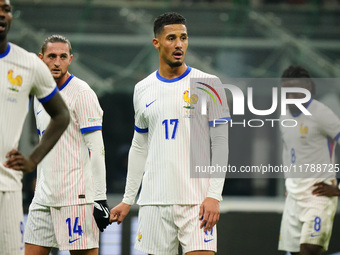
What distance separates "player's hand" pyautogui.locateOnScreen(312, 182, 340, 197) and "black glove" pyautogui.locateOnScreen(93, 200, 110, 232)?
2.11 m

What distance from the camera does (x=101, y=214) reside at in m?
4.74

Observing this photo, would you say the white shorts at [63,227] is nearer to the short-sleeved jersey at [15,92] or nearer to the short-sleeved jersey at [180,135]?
the short-sleeved jersey at [180,135]

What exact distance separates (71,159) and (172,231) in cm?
92

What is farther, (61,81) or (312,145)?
(312,145)

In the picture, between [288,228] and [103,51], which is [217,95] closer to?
[288,228]

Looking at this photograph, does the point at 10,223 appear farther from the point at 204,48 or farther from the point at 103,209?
the point at 204,48

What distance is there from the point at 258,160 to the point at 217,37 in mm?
1627

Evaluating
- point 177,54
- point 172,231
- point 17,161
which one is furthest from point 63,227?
point 17,161

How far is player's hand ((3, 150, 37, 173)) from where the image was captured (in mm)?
3305

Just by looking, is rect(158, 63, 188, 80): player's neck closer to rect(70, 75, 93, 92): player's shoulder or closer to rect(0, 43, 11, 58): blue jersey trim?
rect(70, 75, 93, 92): player's shoulder

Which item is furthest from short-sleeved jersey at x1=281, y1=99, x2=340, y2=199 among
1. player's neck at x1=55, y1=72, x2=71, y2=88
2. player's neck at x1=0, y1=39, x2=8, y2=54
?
player's neck at x1=0, y1=39, x2=8, y2=54

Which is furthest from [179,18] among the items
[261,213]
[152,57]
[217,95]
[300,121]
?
[152,57]

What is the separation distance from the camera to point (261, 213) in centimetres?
751

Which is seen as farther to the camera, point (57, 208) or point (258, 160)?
point (258, 160)
